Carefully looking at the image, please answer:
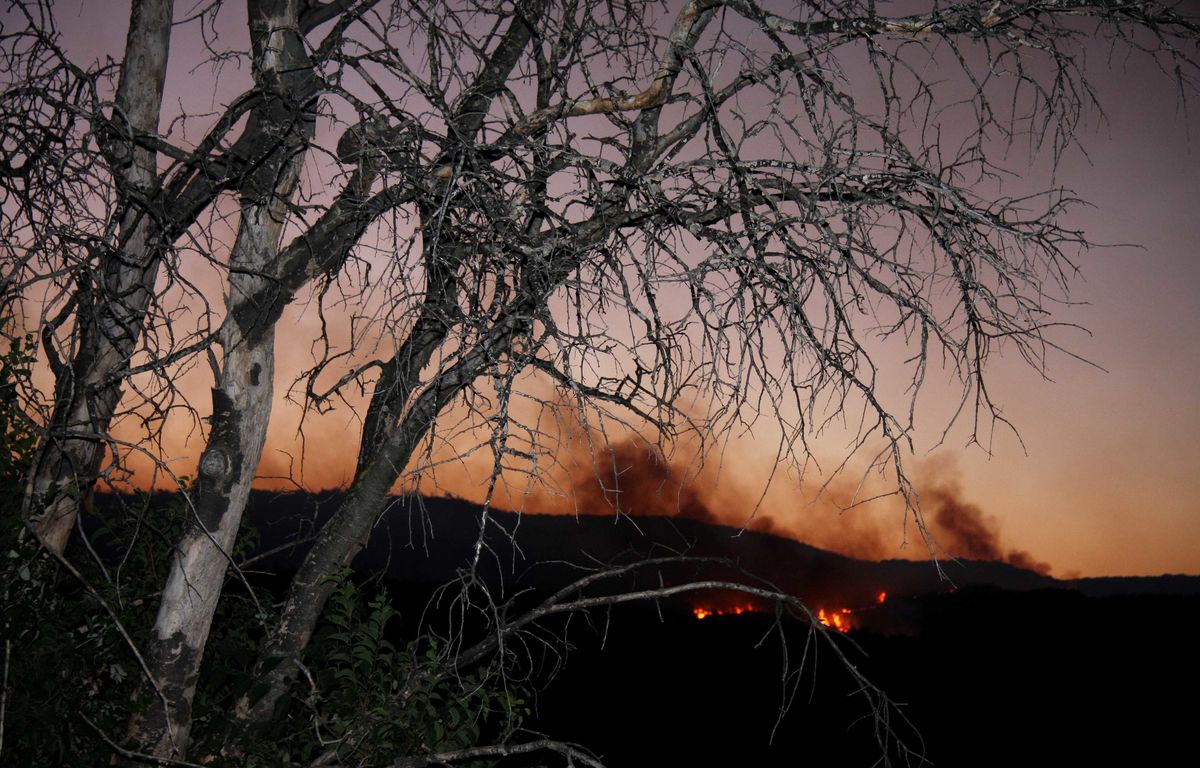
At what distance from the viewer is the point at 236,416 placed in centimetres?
364

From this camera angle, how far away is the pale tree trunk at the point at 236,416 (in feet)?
11.5

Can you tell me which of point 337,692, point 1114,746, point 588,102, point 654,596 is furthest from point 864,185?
point 1114,746

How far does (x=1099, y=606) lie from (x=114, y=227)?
2339 centimetres

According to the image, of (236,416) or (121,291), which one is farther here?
(121,291)

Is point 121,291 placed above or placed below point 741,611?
above

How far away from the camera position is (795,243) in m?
2.59

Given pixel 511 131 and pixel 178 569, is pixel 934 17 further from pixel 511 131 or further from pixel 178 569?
pixel 178 569

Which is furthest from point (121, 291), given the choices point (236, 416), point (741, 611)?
point (741, 611)

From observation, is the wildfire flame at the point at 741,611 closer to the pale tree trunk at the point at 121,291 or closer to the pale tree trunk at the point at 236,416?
the pale tree trunk at the point at 236,416

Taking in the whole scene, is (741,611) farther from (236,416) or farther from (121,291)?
(121,291)

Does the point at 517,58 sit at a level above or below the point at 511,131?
above

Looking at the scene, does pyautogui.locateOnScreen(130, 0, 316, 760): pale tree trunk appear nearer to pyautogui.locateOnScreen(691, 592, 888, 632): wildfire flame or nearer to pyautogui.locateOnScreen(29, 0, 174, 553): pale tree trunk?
pyautogui.locateOnScreen(29, 0, 174, 553): pale tree trunk

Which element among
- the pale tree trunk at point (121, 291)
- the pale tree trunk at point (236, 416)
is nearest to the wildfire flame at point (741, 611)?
the pale tree trunk at point (236, 416)

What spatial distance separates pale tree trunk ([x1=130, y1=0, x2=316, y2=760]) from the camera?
350 centimetres
